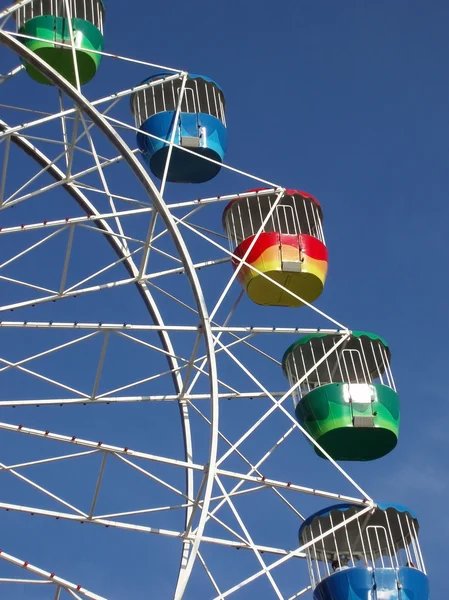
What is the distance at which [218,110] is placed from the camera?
Result: 2234cm

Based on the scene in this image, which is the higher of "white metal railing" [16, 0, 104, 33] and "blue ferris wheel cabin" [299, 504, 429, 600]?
"white metal railing" [16, 0, 104, 33]

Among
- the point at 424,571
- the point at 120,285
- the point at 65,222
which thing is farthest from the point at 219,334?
the point at 424,571

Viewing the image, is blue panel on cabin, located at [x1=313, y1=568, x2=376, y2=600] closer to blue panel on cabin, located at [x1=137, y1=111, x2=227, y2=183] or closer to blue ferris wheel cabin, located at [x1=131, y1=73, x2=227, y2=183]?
blue ferris wheel cabin, located at [x1=131, y1=73, x2=227, y2=183]

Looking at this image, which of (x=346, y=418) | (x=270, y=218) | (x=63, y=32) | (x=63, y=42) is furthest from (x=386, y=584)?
(x=63, y=32)

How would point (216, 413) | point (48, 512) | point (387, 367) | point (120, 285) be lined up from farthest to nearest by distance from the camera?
1. point (387, 367)
2. point (120, 285)
3. point (48, 512)
4. point (216, 413)

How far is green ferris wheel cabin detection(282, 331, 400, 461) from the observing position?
20.1 meters

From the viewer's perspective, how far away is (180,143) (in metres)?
21.5

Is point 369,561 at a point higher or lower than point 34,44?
lower

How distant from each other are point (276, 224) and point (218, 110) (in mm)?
2063

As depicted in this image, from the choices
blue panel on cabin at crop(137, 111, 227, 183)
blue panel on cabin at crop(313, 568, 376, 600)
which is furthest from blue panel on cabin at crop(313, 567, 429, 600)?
blue panel on cabin at crop(137, 111, 227, 183)

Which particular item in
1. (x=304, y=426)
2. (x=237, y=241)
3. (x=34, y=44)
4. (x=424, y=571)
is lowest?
(x=424, y=571)

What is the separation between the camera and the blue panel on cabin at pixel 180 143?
21531 mm

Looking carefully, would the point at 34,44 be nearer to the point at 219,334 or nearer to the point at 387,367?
the point at 219,334

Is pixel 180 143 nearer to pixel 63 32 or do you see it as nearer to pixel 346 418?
pixel 63 32
